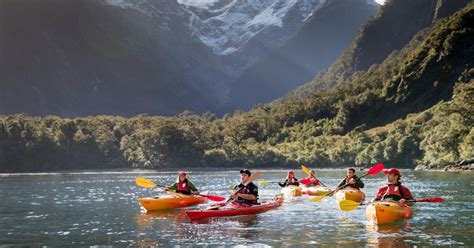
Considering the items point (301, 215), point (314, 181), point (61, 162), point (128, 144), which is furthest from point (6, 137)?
point (301, 215)

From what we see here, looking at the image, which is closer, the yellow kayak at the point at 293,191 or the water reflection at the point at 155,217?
the water reflection at the point at 155,217

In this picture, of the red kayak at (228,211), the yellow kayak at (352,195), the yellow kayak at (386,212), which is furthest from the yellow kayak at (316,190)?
the yellow kayak at (386,212)

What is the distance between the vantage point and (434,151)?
321 ft

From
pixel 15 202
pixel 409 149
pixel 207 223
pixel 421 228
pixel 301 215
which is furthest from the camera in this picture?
pixel 409 149

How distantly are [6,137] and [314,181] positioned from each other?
112976 mm

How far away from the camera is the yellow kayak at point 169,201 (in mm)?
35750

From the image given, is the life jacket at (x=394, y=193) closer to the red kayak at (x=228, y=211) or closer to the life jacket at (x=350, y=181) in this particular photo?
the red kayak at (x=228, y=211)

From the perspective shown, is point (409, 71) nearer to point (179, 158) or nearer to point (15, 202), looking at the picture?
point (179, 158)

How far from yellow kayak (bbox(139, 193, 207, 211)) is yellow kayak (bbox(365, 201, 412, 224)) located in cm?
1349

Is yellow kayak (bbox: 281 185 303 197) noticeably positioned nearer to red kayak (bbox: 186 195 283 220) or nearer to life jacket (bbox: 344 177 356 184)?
life jacket (bbox: 344 177 356 184)

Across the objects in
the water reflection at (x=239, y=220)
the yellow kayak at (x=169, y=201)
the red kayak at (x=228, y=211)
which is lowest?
the water reflection at (x=239, y=220)

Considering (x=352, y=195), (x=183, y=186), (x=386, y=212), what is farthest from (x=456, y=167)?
(x=386, y=212)

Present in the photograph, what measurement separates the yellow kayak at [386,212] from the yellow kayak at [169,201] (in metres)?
13.5

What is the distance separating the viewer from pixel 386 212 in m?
26.8
